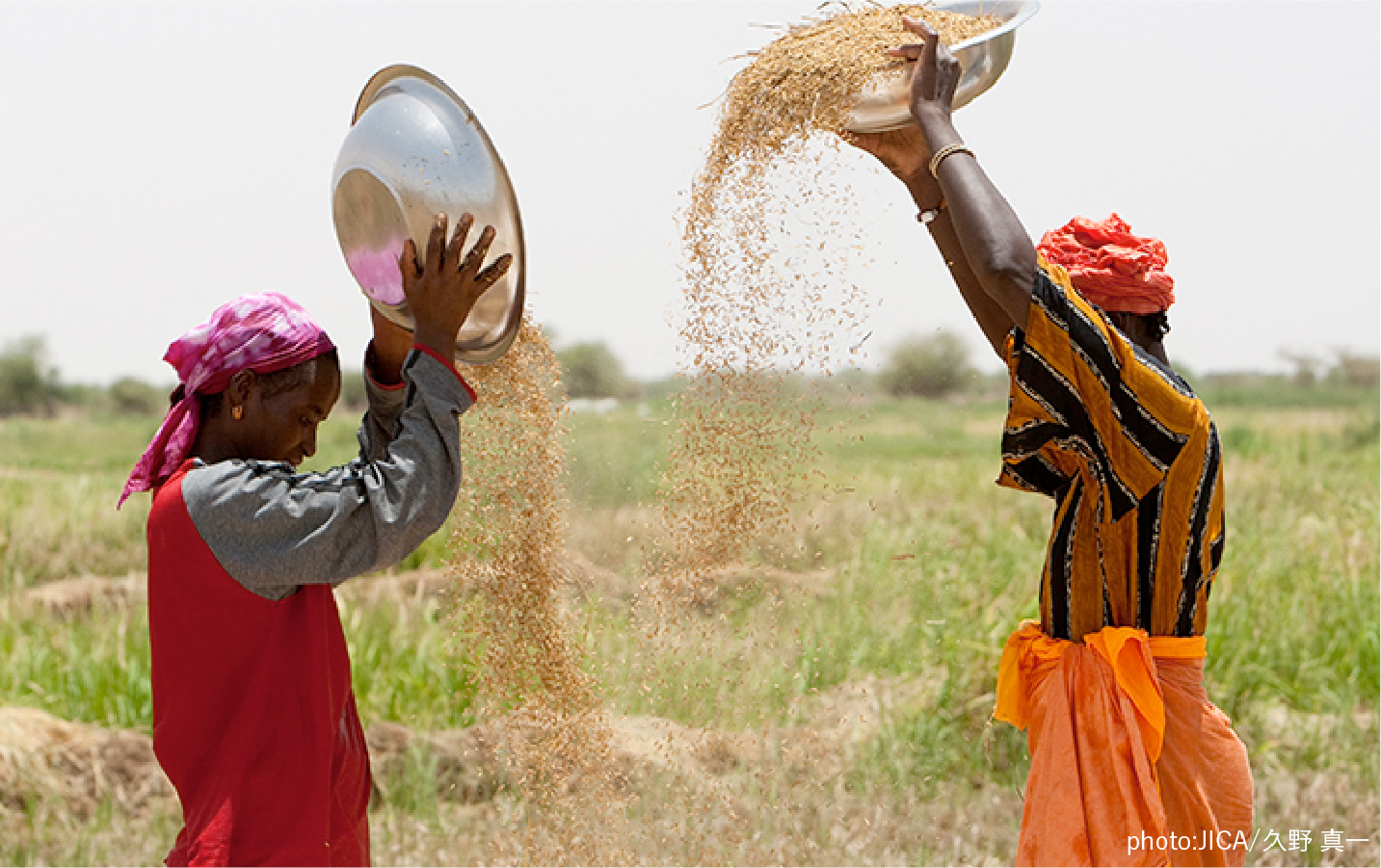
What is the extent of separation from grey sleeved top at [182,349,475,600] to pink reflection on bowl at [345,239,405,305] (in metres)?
0.28

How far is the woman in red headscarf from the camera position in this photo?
1639mm

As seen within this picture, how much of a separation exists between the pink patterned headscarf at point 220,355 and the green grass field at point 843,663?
0.91 metres

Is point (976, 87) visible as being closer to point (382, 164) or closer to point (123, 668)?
point (382, 164)

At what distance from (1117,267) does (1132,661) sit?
576 millimetres

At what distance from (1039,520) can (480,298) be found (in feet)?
16.7

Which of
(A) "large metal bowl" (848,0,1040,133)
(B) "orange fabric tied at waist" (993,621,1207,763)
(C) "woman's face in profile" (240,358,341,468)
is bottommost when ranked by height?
(B) "orange fabric tied at waist" (993,621,1207,763)

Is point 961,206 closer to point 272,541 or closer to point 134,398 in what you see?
point 272,541

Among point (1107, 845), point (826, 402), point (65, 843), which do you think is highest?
point (826, 402)

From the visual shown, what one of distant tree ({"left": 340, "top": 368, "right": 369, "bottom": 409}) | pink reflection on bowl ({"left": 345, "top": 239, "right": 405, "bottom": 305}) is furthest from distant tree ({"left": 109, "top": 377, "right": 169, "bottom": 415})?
pink reflection on bowl ({"left": 345, "top": 239, "right": 405, "bottom": 305})

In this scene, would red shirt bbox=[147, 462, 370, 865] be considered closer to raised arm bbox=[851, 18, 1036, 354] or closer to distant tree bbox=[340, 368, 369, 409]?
raised arm bbox=[851, 18, 1036, 354]

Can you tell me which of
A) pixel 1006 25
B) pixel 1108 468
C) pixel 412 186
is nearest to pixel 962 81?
pixel 1006 25

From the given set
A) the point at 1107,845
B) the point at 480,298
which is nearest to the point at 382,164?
the point at 480,298

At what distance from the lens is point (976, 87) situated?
2039 millimetres

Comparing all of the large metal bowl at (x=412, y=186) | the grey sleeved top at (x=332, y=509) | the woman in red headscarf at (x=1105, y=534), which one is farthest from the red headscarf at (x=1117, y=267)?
the grey sleeved top at (x=332, y=509)
